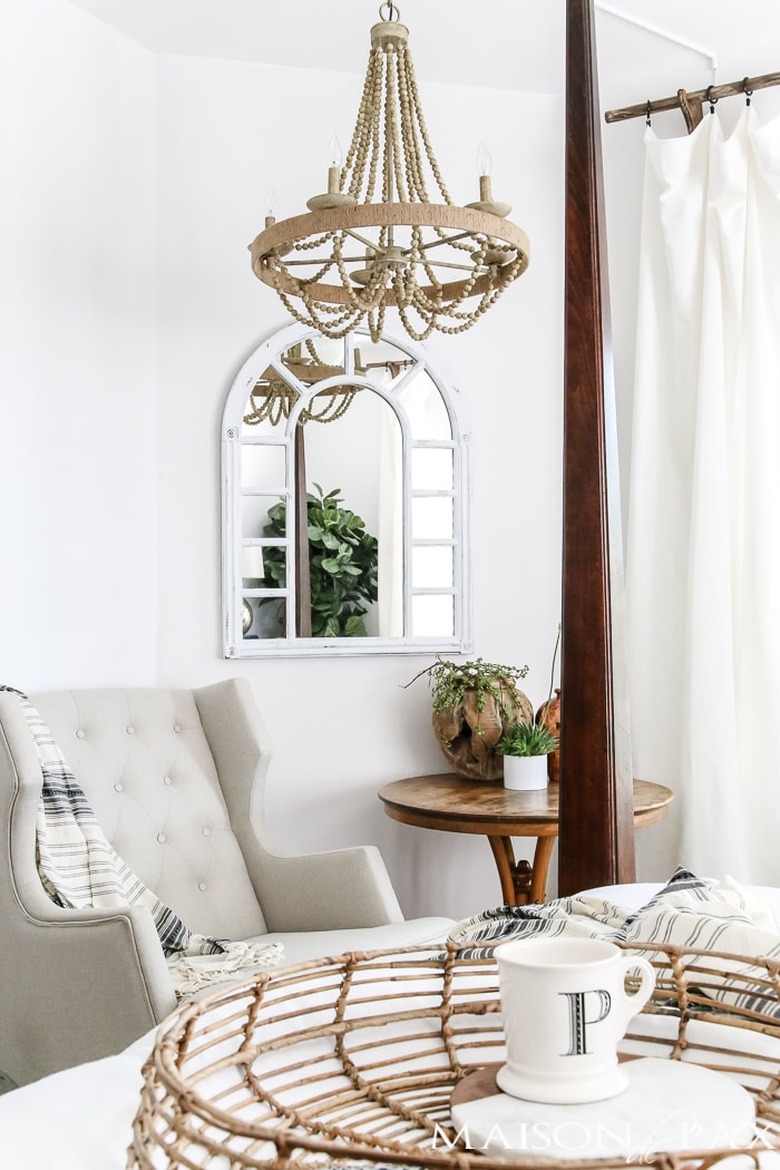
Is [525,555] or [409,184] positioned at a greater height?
[409,184]

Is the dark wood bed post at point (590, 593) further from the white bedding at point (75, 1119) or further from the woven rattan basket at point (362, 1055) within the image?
the white bedding at point (75, 1119)

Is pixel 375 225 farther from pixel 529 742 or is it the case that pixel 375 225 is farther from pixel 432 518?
pixel 529 742

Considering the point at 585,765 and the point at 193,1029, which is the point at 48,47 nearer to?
the point at 585,765

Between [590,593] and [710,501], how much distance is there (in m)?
1.06

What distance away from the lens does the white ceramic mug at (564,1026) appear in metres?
0.52

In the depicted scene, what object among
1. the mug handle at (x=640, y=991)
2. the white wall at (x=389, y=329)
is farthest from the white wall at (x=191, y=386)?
the mug handle at (x=640, y=991)

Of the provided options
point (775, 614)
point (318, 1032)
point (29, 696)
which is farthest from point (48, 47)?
point (318, 1032)

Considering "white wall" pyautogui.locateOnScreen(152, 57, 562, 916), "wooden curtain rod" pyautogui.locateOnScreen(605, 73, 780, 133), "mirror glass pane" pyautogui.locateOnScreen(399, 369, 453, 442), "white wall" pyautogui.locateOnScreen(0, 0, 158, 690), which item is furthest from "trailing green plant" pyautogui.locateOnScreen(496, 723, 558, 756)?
"wooden curtain rod" pyautogui.locateOnScreen(605, 73, 780, 133)

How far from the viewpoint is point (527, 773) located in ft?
8.95

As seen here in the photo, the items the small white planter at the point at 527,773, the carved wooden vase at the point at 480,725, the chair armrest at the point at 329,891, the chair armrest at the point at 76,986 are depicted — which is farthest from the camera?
the carved wooden vase at the point at 480,725

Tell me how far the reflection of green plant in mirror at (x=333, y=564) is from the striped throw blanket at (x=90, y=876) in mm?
888

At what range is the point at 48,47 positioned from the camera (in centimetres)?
262

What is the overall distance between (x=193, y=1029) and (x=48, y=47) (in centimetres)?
261

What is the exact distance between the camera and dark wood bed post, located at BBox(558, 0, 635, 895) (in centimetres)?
196
